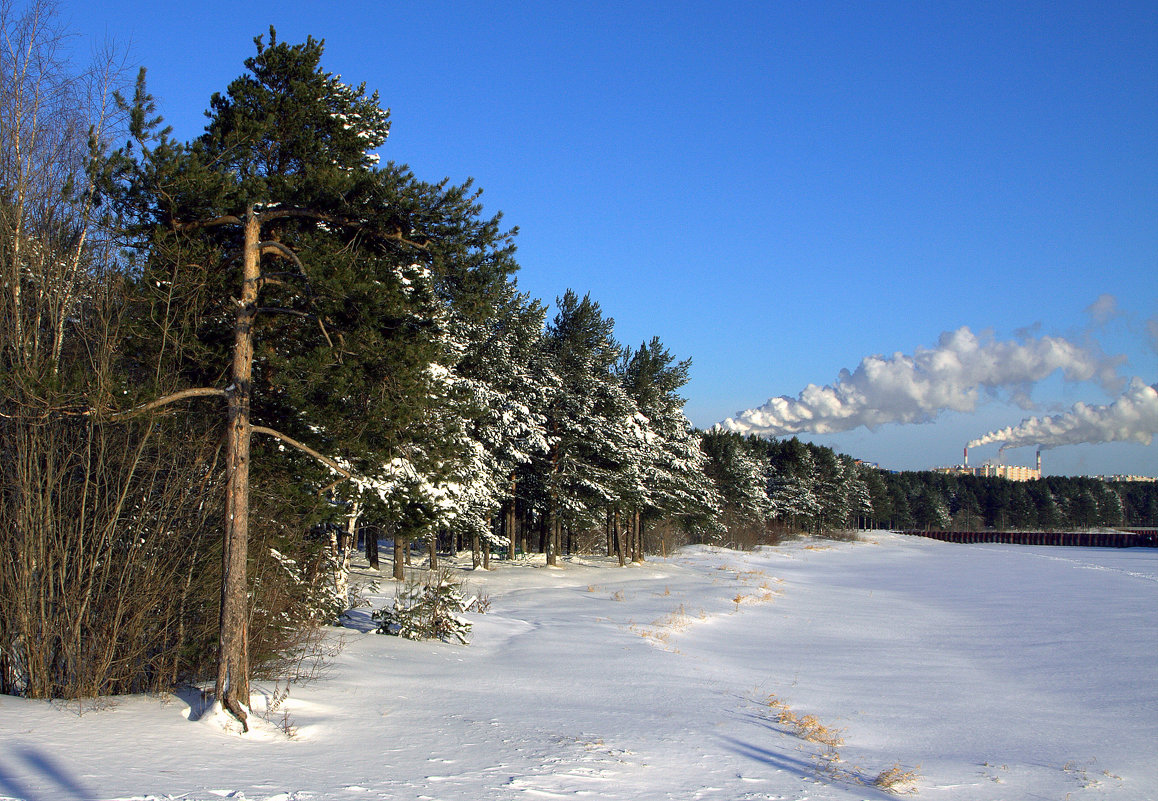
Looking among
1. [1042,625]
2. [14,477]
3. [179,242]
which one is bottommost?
[1042,625]

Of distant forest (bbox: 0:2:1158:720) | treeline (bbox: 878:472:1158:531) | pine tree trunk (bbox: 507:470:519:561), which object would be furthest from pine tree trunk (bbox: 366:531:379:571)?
treeline (bbox: 878:472:1158:531)

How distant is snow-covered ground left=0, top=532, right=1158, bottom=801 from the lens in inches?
269

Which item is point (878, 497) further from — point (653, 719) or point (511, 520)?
point (653, 719)

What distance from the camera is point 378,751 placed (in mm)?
7703

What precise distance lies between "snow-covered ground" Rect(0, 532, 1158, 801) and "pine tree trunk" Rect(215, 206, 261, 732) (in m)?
0.45

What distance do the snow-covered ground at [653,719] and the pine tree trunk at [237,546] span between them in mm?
453

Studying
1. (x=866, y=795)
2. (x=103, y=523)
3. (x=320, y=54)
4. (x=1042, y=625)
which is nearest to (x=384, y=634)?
(x=103, y=523)

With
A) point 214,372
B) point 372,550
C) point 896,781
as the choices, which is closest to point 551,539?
point 372,550

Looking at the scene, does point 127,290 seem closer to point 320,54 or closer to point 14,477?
point 14,477

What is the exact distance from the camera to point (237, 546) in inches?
317

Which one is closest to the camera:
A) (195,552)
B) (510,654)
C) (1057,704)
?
(195,552)

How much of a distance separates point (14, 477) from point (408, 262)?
18.7 ft

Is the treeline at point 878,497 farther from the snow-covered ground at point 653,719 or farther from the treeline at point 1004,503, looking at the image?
the snow-covered ground at point 653,719

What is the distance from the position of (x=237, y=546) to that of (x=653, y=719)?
5483 millimetres
